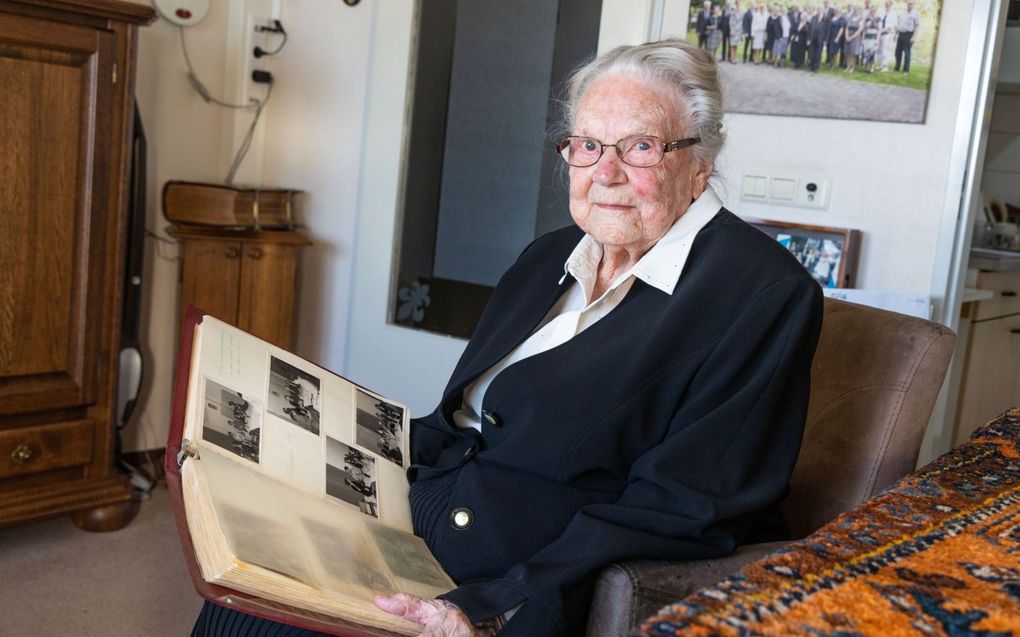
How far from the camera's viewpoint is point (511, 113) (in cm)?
303

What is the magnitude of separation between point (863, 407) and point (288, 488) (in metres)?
0.79

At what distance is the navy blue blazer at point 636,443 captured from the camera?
1.20m

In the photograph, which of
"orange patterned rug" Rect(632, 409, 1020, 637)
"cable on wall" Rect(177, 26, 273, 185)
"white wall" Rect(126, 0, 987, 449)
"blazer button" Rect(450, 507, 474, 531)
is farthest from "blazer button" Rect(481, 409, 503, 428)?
"cable on wall" Rect(177, 26, 273, 185)

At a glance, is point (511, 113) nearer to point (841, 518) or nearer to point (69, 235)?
point (69, 235)

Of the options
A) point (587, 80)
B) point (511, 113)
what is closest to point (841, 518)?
point (587, 80)

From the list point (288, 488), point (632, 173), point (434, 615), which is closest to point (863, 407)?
point (632, 173)

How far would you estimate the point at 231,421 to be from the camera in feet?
Result: 4.05

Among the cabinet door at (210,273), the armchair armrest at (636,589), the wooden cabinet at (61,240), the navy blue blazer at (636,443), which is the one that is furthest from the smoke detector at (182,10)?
the armchair armrest at (636,589)

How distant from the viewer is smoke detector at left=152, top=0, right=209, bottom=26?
10.1ft

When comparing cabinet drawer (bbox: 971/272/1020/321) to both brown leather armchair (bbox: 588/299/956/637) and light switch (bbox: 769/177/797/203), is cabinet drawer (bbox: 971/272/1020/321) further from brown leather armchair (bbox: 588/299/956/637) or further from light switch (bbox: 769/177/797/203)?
brown leather armchair (bbox: 588/299/956/637)

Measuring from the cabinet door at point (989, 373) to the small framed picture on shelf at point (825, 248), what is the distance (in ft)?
3.52

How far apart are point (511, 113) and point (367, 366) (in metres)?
0.91

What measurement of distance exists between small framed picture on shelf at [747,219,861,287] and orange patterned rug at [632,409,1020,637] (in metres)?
1.57

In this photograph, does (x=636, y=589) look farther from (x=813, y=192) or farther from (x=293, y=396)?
(x=813, y=192)
